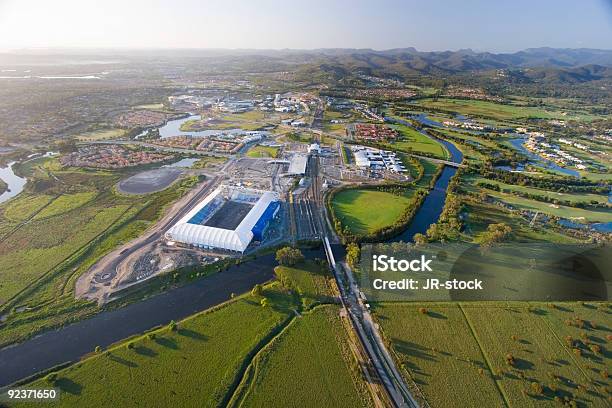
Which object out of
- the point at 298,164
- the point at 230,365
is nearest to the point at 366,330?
the point at 230,365

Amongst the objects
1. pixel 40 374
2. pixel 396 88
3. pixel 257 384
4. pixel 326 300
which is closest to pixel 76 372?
pixel 40 374

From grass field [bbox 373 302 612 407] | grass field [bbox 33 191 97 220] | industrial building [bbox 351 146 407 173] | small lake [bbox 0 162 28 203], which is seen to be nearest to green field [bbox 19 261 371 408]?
grass field [bbox 373 302 612 407]

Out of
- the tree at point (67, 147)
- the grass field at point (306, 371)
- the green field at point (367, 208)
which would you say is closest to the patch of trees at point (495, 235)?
the green field at point (367, 208)

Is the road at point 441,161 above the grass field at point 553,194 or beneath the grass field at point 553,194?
above

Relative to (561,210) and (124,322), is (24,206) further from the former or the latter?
(561,210)

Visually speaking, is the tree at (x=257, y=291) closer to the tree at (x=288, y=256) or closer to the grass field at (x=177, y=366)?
the grass field at (x=177, y=366)

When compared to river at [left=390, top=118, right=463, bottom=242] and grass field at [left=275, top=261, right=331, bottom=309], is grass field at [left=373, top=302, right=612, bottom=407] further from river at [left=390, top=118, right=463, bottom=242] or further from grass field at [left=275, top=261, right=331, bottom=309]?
river at [left=390, top=118, right=463, bottom=242]
